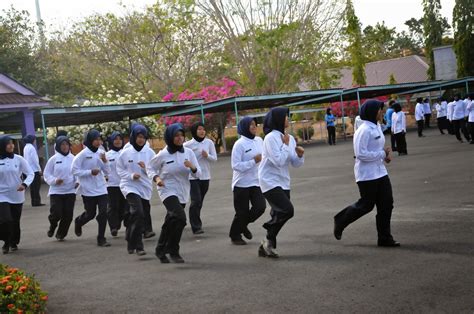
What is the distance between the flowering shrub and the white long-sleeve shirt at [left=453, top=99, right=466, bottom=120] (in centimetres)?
2028

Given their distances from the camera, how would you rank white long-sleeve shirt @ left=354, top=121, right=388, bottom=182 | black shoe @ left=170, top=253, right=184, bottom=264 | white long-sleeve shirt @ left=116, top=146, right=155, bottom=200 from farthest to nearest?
1. white long-sleeve shirt @ left=116, top=146, right=155, bottom=200
2. black shoe @ left=170, top=253, right=184, bottom=264
3. white long-sleeve shirt @ left=354, top=121, right=388, bottom=182

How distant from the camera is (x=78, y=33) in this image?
134 ft

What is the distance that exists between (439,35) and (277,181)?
52614 mm

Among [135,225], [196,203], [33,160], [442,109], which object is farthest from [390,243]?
[442,109]

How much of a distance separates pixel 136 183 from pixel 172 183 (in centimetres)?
106

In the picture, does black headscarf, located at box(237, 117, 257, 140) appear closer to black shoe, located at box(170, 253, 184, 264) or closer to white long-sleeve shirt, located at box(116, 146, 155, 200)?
white long-sleeve shirt, located at box(116, 146, 155, 200)

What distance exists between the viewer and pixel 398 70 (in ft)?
230

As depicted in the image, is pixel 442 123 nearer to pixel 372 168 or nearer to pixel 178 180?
pixel 372 168

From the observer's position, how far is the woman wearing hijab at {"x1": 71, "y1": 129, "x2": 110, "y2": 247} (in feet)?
35.9

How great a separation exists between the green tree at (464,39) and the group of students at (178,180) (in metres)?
40.3

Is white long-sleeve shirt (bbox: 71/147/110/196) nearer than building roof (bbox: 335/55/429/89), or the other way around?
white long-sleeve shirt (bbox: 71/147/110/196)

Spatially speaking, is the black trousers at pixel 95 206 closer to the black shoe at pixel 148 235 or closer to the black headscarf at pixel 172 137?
the black shoe at pixel 148 235

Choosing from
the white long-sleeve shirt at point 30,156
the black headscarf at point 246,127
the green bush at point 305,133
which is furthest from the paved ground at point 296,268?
the green bush at point 305,133

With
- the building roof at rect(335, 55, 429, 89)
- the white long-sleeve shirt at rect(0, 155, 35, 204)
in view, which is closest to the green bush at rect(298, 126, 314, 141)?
the building roof at rect(335, 55, 429, 89)
